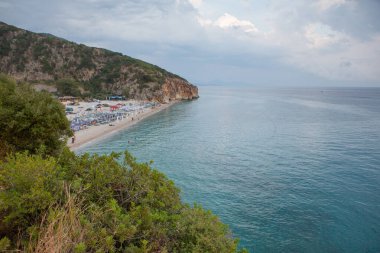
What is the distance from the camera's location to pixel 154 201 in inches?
445

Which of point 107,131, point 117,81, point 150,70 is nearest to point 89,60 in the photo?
point 117,81

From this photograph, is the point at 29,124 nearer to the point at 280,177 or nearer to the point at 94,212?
the point at 94,212

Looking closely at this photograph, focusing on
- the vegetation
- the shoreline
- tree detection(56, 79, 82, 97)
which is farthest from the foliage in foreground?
tree detection(56, 79, 82, 97)

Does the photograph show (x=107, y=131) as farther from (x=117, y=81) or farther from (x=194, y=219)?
(x=117, y=81)

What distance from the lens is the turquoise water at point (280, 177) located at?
2316 cm

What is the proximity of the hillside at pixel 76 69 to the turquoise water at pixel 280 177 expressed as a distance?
69705 mm

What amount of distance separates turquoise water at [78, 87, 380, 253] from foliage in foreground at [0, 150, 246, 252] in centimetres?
1284

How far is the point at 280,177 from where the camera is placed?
35.6 metres

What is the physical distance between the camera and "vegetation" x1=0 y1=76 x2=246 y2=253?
299 inches

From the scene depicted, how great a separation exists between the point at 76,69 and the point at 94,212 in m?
145

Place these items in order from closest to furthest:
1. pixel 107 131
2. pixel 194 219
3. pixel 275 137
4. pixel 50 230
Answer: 1. pixel 50 230
2. pixel 194 219
3. pixel 275 137
4. pixel 107 131

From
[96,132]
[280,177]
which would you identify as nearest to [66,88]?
[96,132]

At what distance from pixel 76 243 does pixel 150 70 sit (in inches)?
5577

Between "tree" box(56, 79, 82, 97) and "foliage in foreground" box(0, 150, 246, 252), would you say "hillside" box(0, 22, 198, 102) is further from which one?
"foliage in foreground" box(0, 150, 246, 252)
